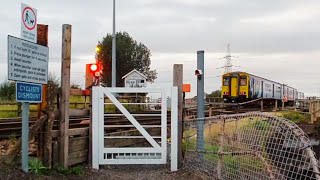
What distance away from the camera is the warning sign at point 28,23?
22.6ft

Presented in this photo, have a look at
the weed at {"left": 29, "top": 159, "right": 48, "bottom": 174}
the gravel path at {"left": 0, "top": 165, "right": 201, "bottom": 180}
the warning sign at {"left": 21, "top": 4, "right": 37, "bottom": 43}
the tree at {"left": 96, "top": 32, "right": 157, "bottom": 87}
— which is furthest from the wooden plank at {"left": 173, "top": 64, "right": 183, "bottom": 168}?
the tree at {"left": 96, "top": 32, "right": 157, "bottom": 87}

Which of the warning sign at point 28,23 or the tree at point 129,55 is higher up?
the tree at point 129,55

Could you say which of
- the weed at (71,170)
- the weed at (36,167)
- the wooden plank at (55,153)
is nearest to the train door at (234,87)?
the weed at (71,170)

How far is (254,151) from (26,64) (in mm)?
3769

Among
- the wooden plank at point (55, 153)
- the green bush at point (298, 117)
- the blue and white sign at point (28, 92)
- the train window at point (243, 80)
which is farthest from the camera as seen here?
the train window at point (243, 80)

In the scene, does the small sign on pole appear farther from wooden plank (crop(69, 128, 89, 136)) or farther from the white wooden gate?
the white wooden gate

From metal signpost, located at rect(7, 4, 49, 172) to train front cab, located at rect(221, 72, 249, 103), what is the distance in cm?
3692

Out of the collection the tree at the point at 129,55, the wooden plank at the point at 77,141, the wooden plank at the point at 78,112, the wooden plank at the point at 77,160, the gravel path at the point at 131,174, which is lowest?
the gravel path at the point at 131,174

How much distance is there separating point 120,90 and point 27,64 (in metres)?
2.74

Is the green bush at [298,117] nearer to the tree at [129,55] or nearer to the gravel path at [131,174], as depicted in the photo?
the gravel path at [131,174]

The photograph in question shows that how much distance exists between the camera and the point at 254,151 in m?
7.27

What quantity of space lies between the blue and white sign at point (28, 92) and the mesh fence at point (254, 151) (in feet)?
10.9

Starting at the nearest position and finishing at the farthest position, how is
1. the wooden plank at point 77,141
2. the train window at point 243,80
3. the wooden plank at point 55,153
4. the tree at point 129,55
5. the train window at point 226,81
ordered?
the wooden plank at point 55,153 → the wooden plank at point 77,141 → the train window at point 243,80 → the train window at point 226,81 → the tree at point 129,55

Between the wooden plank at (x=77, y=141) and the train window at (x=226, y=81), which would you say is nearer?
the wooden plank at (x=77, y=141)
